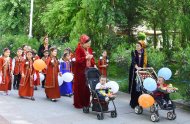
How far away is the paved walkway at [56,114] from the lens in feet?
28.3

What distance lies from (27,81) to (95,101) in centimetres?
273

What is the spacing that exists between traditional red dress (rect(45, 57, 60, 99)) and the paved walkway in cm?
24

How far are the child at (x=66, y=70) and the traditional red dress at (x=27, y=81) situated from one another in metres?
1.15

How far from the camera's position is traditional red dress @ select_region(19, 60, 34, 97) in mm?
10789

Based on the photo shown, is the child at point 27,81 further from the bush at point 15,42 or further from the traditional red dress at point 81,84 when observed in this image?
the bush at point 15,42

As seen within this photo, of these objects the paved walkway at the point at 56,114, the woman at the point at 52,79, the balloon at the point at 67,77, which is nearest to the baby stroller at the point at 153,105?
the paved walkway at the point at 56,114

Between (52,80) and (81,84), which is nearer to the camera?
(81,84)

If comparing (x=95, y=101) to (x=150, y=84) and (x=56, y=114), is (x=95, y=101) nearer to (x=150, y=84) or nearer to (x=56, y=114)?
(x=56, y=114)

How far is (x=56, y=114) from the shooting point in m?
9.20

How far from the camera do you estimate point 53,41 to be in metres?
19.1

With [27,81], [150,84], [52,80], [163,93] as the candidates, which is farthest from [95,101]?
[27,81]

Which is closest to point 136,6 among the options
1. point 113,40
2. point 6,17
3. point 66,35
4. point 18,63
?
point 113,40

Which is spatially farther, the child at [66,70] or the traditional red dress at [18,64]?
the traditional red dress at [18,64]

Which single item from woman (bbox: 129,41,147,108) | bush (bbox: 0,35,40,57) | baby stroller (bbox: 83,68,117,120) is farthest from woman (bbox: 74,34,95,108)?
bush (bbox: 0,35,40,57)
